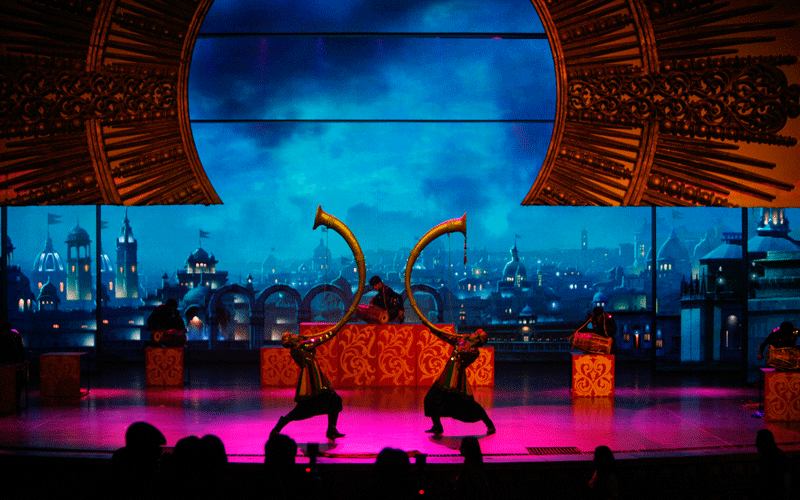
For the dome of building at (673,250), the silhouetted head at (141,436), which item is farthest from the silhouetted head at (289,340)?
the dome of building at (673,250)

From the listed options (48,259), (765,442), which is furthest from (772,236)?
(48,259)

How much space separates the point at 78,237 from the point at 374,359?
479cm

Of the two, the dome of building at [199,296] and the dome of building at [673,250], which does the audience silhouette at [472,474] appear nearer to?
the dome of building at [673,250]

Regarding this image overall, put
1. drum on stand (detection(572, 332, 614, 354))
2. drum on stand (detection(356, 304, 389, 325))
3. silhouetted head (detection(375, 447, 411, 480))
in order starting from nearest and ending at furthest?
silhouetted head (detection(375, 447, 411, 480)) → drum on stand (detection(572, 332, 614, 354)) → drum on stand (detection(356, 304, 389, 325))

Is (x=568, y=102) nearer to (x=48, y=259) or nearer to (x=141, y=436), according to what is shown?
(x=141, y=436)

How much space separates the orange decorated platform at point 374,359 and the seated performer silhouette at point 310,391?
8.28ft

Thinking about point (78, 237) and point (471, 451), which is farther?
point (78, 237)

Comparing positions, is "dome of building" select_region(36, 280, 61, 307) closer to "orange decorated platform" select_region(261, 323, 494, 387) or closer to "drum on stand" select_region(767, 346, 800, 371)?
"orange decorated platform" select_region(261, 323, 494, 387)

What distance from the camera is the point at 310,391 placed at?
464cm

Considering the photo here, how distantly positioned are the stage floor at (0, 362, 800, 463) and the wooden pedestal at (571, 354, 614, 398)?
0.61ft

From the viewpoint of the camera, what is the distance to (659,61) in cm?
591

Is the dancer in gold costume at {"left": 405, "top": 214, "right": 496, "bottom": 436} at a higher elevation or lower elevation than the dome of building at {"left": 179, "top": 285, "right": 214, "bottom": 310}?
lower

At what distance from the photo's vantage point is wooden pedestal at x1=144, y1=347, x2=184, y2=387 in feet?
24.1

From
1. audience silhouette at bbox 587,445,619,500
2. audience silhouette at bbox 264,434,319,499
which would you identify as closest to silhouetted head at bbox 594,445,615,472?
audience silhouette at bbox 587,445,619,500
